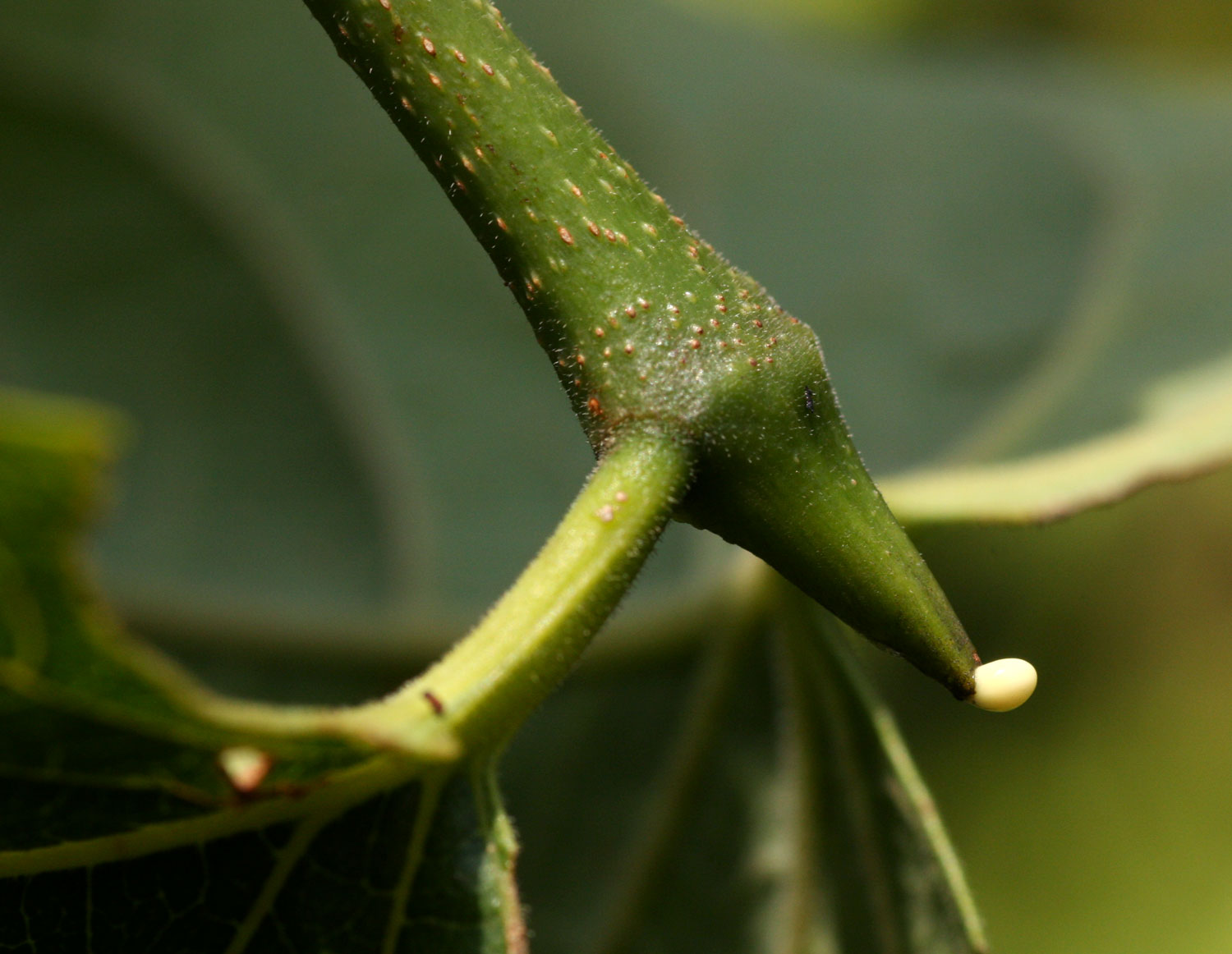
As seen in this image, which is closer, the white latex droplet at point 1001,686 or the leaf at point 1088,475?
the white latex droplet at point 1001,686

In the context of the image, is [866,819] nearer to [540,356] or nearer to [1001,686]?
[1001,686]

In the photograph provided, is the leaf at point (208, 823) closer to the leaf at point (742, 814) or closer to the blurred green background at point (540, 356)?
the leaf at point (742, 814)

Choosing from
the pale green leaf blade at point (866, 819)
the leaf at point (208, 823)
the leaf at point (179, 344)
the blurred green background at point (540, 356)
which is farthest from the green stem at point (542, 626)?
the leaf at point (179, 344)

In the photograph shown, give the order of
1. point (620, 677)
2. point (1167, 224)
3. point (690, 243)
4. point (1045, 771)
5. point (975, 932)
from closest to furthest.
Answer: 1. point (690, 243)
2. point (975, 932)
3. point (620, 677)
4. point (1167, 224)
5. point (1045, 771)

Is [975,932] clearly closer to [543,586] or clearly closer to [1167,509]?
[543,586]

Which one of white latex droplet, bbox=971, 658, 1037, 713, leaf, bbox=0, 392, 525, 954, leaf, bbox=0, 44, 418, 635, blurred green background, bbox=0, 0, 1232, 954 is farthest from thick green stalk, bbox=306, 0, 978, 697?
leaf, bbox=0, 44, 418, 635

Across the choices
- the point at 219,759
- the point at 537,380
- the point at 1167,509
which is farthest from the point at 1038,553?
the point at 219,759
